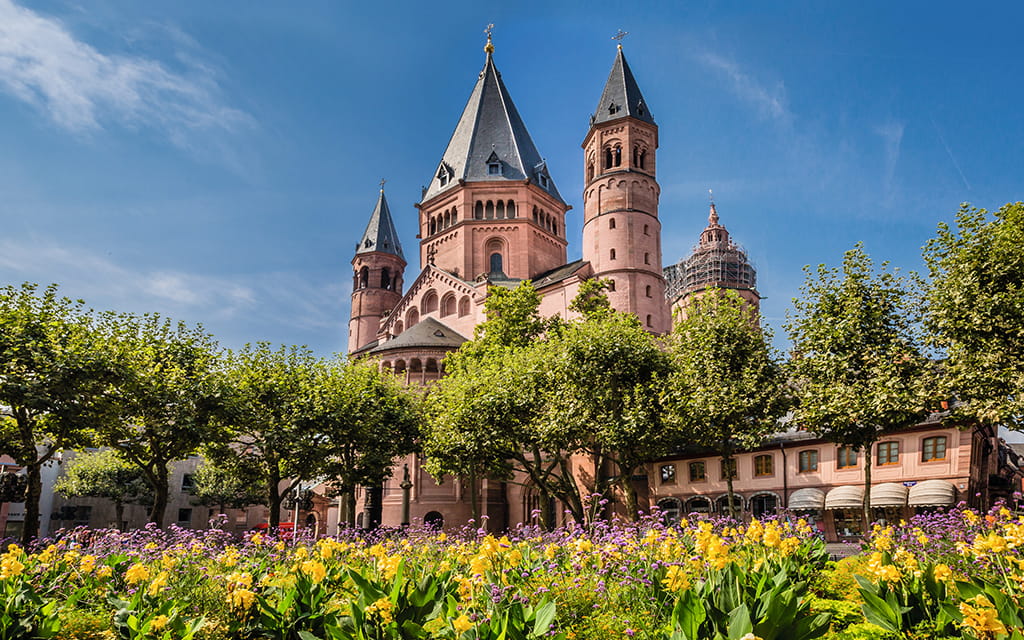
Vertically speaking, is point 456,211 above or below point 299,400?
A: above

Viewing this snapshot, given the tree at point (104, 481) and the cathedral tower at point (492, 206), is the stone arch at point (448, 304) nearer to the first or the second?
the cathedral tower at point (492, 206)

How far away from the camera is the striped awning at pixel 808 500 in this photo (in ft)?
120


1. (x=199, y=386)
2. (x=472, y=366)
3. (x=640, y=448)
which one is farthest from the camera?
(x=472, y=366)

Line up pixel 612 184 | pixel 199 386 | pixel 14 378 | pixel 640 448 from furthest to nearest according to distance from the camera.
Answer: pixel 612 184 < pixel 640 448 < pixel 199 386 < pixel 14 378

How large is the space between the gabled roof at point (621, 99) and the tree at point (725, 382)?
31.5 meters

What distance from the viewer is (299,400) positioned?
110 feet

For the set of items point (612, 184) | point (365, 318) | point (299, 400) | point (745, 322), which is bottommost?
point (299, 400)

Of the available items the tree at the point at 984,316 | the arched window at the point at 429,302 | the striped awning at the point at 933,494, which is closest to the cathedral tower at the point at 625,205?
the arched window at the point at 429,302

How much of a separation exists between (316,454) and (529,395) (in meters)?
9.82

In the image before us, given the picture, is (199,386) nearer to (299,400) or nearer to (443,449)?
(299,400)

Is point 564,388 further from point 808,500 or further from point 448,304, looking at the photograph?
point 448,304

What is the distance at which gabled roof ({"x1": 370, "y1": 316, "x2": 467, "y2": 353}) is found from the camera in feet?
176

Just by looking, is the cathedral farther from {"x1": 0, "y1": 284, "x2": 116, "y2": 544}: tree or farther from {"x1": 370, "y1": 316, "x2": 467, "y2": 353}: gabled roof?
{"x1": 0, "y1": 284, "x2": 116, "y2": 544}: tree

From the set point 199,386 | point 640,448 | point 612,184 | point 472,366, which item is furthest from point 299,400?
point 612,184
